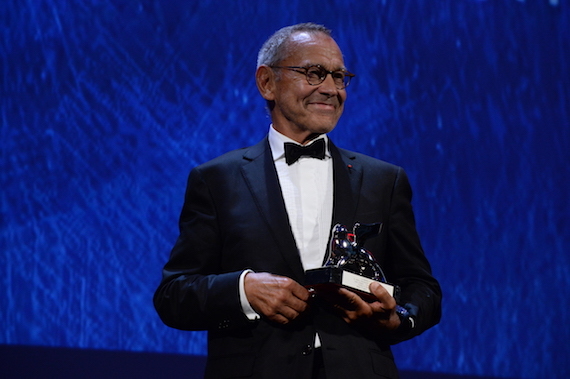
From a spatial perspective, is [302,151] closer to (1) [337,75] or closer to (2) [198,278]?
(1) [337,75]

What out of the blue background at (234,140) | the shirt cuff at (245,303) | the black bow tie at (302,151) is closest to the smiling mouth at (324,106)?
the black bow tie at (302,151)

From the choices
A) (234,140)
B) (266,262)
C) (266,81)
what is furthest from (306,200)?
(234,140)

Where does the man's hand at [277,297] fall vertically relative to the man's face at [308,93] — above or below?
below

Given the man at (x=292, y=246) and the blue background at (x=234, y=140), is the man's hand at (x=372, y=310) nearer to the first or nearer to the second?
the man at (x=292, y=246)

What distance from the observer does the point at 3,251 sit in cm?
321

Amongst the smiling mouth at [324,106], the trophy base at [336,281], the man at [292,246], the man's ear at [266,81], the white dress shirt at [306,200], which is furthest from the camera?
the man's ear at [266,81]

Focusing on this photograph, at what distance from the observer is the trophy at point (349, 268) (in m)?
1.49

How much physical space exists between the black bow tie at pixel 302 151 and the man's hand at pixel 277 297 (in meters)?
0.43

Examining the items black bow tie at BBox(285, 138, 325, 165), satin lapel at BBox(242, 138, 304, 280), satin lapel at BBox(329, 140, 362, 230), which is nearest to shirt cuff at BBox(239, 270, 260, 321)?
satin lapel at BBox(242, 138, 304, 280)

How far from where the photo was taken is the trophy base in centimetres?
148

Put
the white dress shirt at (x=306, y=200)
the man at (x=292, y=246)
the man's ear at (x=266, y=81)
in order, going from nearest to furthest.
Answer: the man at (x=292, y=246) < the white dress shirt at (x=306, y=200) < the man's ear at (x=266, y=81)

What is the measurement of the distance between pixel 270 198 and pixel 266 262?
181mm

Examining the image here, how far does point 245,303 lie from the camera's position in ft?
5.40

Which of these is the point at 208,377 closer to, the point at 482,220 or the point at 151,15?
the point at 482,220
